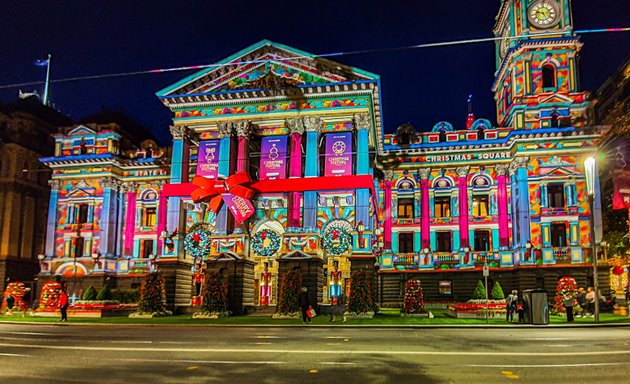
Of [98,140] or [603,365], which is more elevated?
[98,140]

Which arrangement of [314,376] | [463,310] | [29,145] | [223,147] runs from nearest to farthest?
[314,376]
[463,310]
[223,147]
[29,145]

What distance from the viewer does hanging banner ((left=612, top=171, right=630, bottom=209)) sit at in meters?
37.9

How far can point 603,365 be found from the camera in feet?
39.9

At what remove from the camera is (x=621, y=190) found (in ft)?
126

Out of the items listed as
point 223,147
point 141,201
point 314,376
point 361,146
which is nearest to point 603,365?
point 314,376

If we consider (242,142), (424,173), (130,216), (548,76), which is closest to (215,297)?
(242,142)

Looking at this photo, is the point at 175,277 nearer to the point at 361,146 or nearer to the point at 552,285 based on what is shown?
the point at 361,146

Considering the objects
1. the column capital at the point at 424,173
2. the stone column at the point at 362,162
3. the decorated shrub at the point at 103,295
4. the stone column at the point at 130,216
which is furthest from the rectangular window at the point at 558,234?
the stone column at the point at 130,216

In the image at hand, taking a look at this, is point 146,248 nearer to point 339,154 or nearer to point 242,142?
point 242,142

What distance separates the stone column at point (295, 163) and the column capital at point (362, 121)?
14.3 ft

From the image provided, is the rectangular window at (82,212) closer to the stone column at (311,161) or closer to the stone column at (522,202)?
Result: the stone column at (311,161)

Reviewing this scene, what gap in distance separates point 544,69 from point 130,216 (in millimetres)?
43185

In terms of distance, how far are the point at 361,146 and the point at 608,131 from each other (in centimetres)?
2164

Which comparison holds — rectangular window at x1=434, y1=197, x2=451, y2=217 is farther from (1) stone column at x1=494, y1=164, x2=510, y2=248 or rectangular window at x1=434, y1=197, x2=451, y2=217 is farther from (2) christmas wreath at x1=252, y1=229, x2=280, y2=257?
(2) christmas wreath at x1=252, y1=229, x2=280, y2=257
